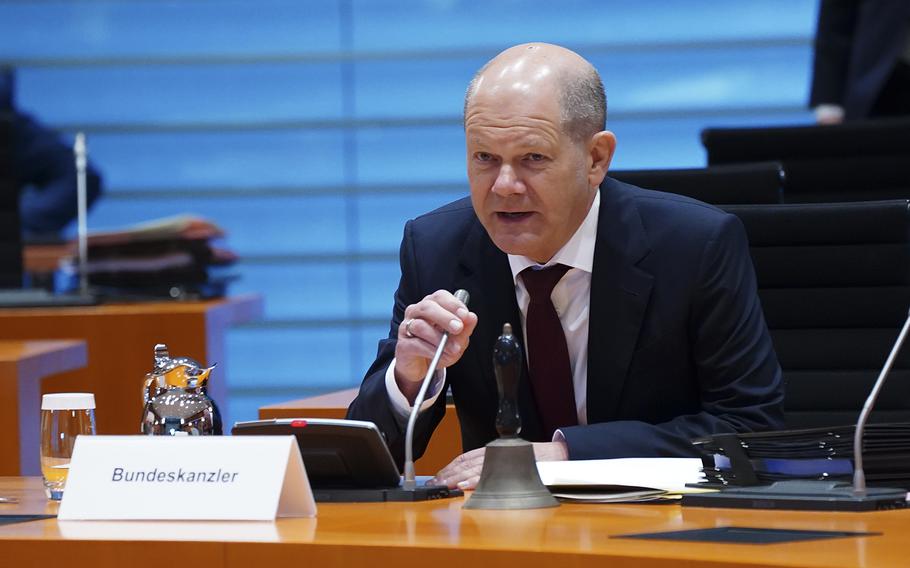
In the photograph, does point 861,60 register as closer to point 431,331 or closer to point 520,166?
point 520,166

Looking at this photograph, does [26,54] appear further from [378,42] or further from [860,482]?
[860,482]

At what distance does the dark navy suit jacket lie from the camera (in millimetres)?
2293

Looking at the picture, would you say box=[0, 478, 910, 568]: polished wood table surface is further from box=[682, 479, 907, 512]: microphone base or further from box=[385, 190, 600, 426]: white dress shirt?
box=[385, 190, 600, 426]: white dress shirt

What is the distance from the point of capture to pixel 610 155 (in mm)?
2371

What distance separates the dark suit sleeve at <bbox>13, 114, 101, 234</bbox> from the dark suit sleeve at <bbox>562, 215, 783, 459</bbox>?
376cm

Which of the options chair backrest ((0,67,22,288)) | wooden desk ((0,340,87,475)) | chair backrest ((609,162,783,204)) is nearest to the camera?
chair backrest ((609,162,783,204))

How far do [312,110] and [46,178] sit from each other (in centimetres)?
109

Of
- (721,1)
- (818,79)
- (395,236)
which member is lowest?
(395,236)

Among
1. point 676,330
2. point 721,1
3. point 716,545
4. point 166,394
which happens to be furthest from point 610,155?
point 721,1

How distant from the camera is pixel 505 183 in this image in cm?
218

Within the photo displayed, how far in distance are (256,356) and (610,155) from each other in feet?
13.6

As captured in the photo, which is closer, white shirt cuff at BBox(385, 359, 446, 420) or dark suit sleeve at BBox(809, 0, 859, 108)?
white shirt cuff at BBox(385, 359, 446, 420)

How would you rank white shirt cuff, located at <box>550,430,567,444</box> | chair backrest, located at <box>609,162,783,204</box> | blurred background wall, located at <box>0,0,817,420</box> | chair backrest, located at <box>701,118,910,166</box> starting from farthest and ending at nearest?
1. blurred background wall, located at <box>0,0,817,420</box>
2. chair backrest, located at <box>701,118,910,166</box>
3. chair backrest, located at <box>609,162,783,204</box>
4. white shirt cuff, located at <box>550,430,567,444</box>

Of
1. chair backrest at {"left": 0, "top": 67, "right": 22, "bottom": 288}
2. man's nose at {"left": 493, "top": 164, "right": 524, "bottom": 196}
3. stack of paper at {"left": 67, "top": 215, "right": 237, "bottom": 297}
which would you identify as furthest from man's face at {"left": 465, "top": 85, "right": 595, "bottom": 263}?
chair backrest at {"left": 0, "top": 67, "right": 22, "bottom": 288}
